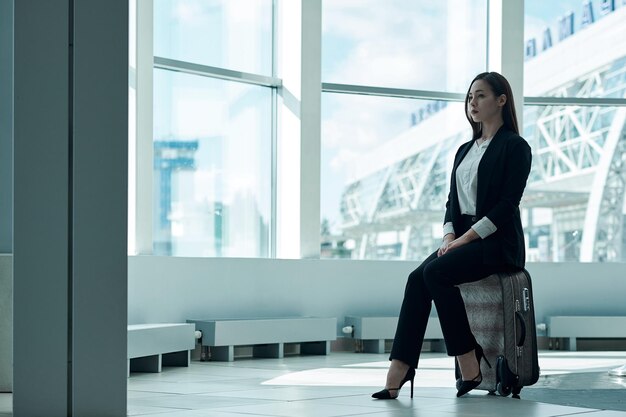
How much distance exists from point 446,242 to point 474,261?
0.20 meters

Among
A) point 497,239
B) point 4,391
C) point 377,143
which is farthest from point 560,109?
point 4,391

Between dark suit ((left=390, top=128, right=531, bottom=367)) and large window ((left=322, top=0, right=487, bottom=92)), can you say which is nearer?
dark suit ((left=390, top=128, right=531, bottom=367))

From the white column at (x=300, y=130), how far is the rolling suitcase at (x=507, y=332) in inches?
134

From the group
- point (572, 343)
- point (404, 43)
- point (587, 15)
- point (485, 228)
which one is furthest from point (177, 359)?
point (587, 15)

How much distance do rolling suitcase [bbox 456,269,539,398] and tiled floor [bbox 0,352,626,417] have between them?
77mm

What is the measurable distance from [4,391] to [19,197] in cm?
133

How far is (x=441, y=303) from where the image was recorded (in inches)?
148

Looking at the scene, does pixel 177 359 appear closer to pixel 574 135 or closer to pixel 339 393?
pixel 339 393

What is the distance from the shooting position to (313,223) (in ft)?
24.1

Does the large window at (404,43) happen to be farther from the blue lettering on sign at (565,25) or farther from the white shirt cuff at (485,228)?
the white shirt cuff at (485,228)

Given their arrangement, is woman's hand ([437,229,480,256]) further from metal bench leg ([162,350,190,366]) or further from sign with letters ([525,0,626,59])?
sign with letters ([525,0,626,59])

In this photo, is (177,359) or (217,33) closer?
(177,359)

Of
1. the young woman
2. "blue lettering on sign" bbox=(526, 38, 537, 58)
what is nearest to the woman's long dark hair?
the young woman

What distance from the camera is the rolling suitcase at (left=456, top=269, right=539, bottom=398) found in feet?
12.7
